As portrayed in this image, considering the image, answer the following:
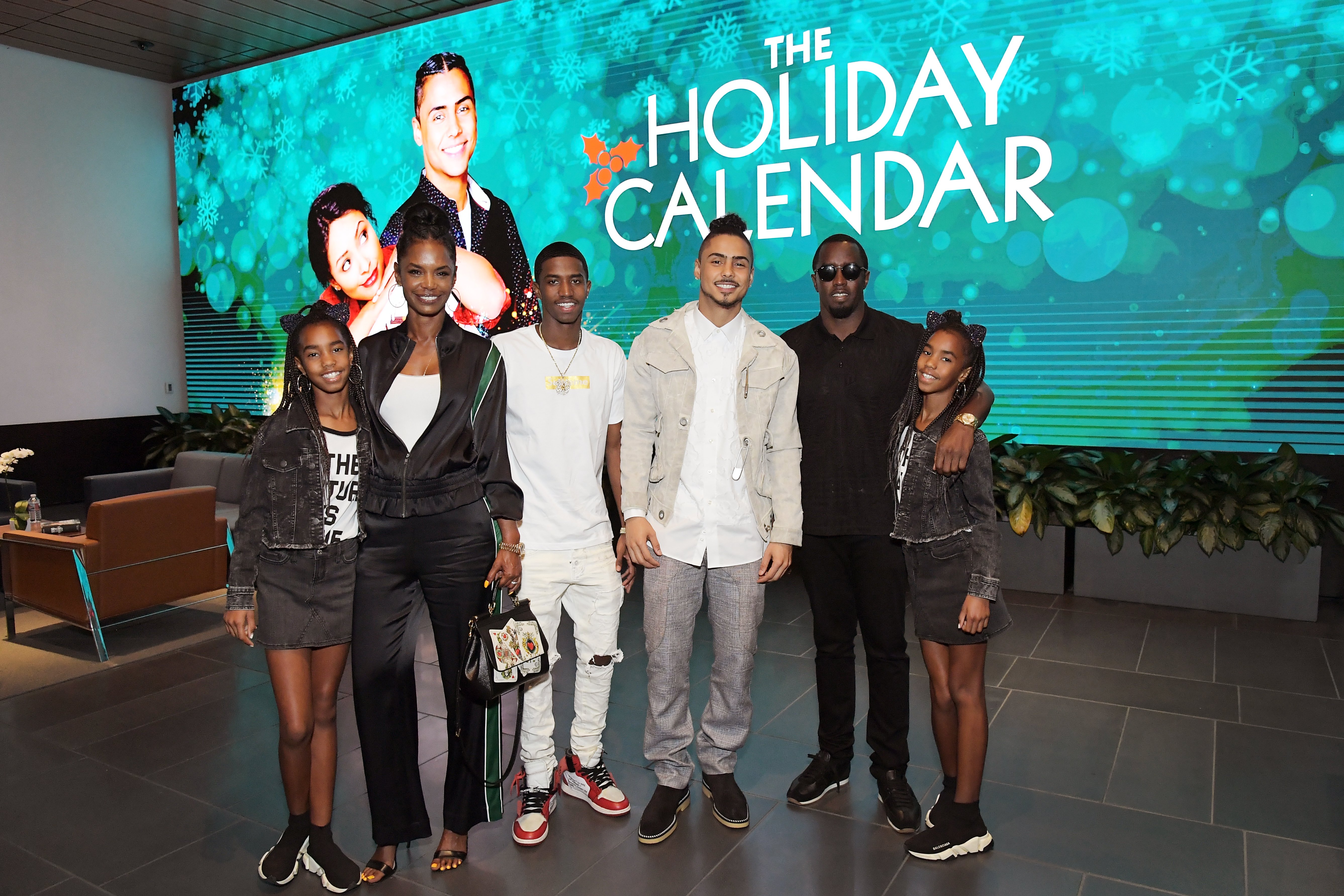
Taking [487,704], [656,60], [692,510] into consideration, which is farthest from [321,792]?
[656,60]

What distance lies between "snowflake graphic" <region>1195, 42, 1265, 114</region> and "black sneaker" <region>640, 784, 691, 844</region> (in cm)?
472

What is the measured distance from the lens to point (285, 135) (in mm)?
8555

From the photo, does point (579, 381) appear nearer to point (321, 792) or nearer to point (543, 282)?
point (543, 282)

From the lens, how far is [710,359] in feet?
8.62

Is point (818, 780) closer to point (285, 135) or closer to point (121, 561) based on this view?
point (121, 561)

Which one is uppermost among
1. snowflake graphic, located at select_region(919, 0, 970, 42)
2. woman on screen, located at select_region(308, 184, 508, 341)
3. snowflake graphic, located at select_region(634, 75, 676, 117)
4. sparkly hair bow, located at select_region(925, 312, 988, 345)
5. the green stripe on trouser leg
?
snowflake graphic, located at select_region(919, 0, 970, 42)

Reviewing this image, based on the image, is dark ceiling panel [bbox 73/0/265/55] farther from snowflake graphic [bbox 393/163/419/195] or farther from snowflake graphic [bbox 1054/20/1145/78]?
snowflake graphic [bbox 1054/20/1145/78]

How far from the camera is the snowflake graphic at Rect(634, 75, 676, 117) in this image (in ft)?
21.4

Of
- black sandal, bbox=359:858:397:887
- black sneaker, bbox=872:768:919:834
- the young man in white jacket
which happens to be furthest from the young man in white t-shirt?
black sneaker, bbox=872:768:919:834

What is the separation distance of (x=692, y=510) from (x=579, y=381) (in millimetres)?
507

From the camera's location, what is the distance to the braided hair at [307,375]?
2312mm

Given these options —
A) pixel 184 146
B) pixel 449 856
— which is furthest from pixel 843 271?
pixel 184 146

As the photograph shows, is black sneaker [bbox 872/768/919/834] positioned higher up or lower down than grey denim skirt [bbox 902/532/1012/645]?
lower down

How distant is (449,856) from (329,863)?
31cm
